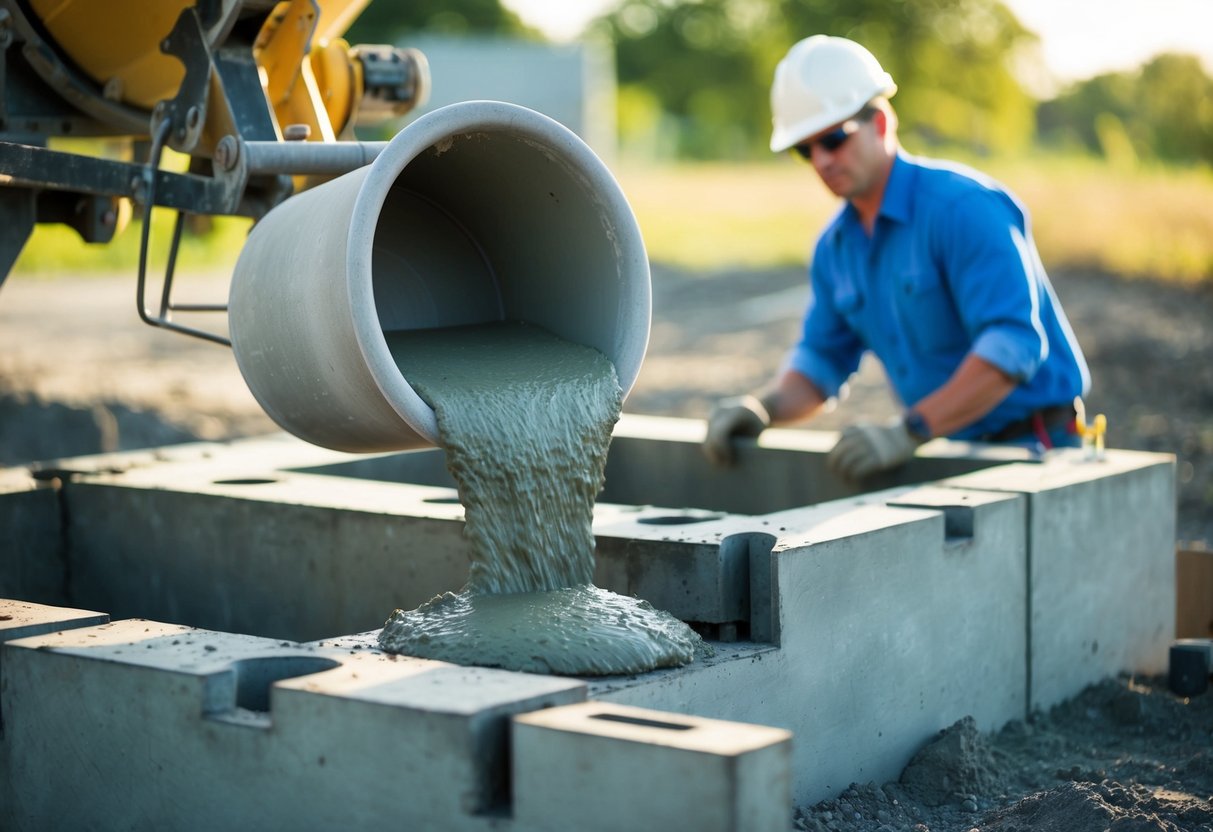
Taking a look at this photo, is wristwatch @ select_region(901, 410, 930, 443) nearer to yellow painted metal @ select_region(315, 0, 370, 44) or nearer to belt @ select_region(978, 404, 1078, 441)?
belt @ select_region(978, 404, 1078, 441)

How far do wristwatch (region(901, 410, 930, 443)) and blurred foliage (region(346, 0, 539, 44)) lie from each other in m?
52.3

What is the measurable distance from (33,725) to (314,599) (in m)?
1.20

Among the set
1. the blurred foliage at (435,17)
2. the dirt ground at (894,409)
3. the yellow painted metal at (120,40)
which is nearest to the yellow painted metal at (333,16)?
the yellow painted metal at (120,40)

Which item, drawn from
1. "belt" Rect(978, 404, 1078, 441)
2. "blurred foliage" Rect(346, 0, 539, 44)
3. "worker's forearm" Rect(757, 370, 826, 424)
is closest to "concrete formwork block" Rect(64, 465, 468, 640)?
"worker's forearm" Rect(757, 370, 826, 424)

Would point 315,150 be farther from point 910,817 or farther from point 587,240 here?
point 910,817

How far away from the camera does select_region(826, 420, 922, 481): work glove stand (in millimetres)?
4840

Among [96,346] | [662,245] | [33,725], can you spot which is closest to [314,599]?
[33,725]

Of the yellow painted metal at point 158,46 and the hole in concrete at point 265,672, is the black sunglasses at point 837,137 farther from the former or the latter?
the hole in concrete at point 265,672

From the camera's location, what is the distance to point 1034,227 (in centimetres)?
1759

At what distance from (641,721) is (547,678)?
0.84 ft

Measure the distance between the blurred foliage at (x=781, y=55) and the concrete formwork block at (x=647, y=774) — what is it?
38.8m

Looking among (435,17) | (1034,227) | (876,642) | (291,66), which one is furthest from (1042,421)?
(435,17)

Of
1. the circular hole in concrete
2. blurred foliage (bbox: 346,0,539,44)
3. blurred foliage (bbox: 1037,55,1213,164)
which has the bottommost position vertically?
the circular hole in concrete

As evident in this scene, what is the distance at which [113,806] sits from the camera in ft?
9.78
